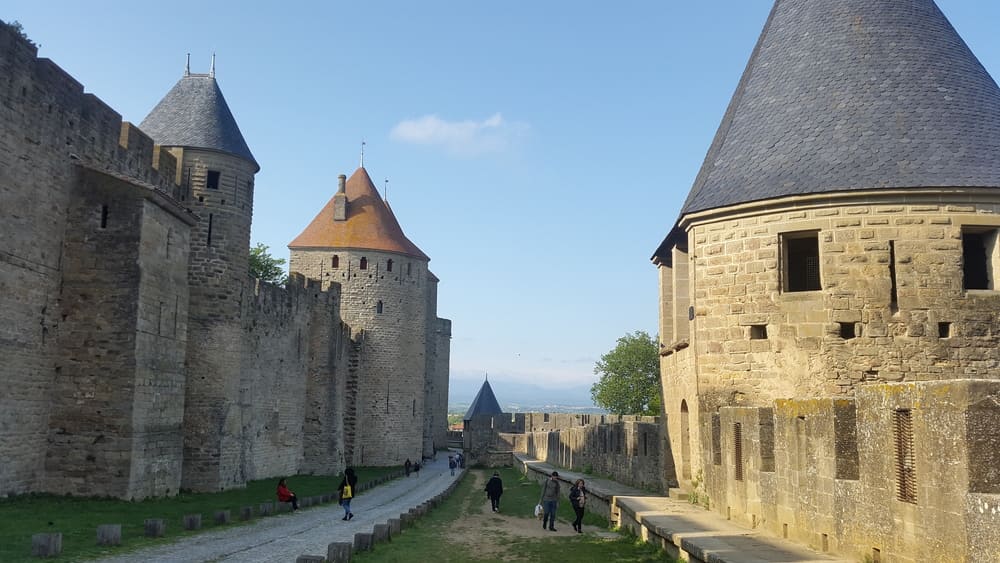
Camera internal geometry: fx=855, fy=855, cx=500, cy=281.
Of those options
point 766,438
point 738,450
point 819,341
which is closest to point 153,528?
point 738,450

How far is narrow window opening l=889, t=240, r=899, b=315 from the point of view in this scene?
40.6 ft

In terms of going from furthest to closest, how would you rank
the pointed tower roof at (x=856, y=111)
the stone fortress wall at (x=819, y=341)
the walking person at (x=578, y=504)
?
the walking person at (x=578, y=504) → the pointed tower roof at (x=856, y=111) → the stone fortress wall at (x=819, y=341)

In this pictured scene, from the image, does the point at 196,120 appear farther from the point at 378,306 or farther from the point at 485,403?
the point at 485,403

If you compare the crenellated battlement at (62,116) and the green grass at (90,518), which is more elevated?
the crenellated battlement at (62,116)

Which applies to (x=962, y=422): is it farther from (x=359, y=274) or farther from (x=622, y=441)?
(x=359, y=274)

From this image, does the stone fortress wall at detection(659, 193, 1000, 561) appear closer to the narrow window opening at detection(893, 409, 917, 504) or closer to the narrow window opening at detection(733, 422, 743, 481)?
the narrow window opening at detection(733, 422, 743, 481)

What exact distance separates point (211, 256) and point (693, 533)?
15.2 metres

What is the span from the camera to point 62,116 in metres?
15.1

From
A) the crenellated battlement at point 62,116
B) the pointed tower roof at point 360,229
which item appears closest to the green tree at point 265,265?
the pointed tower roof at point 360,229

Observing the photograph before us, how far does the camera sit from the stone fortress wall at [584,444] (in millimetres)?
18094

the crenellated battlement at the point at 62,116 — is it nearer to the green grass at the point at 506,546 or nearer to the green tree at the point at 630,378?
the green grass at the point at 506,546

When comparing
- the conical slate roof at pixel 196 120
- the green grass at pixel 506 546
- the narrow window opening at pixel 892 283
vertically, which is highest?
the conical slate roof at pixel 196 120

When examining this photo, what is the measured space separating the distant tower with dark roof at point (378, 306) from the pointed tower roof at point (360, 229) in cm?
5

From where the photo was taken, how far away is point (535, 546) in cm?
1298
